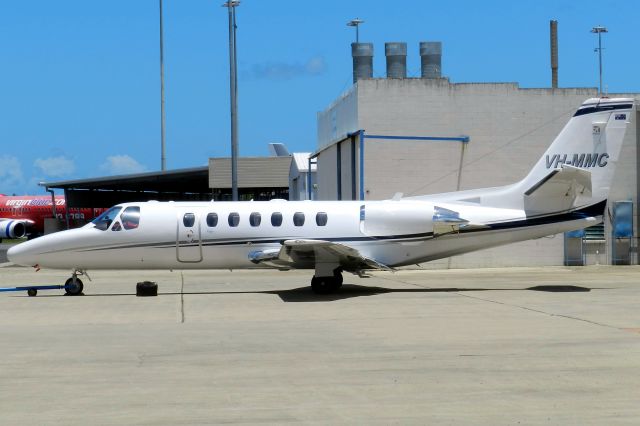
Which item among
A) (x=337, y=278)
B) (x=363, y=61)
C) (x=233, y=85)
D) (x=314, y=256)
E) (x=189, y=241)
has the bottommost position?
(x=337, y=278)

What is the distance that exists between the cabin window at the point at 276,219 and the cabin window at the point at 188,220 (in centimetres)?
198

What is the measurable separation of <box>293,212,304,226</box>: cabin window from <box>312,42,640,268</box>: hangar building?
411 inches

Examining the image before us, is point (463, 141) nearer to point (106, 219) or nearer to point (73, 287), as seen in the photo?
point (106, 219)

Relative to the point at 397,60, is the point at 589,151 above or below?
below

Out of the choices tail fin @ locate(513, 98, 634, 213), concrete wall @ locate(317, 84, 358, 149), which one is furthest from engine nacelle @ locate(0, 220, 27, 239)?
tail fin @ locate(513, 98, 634, 213)

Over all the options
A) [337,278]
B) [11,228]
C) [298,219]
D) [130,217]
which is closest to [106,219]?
[130,217]

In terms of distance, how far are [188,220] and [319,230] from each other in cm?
333

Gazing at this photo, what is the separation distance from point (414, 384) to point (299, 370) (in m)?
1.67

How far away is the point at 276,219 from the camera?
22219mm

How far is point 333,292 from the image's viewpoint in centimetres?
2183

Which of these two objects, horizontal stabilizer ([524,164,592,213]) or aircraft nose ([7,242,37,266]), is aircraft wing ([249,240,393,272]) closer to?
horizontal stabilizer ([524,164,592,213])

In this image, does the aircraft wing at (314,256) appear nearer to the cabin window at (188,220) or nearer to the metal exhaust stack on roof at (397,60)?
the cabin window at (188,220)

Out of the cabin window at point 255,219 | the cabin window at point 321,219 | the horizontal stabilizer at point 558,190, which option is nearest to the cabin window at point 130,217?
the cabin window at point 255,219

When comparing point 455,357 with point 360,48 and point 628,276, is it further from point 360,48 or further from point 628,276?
point 360,48
